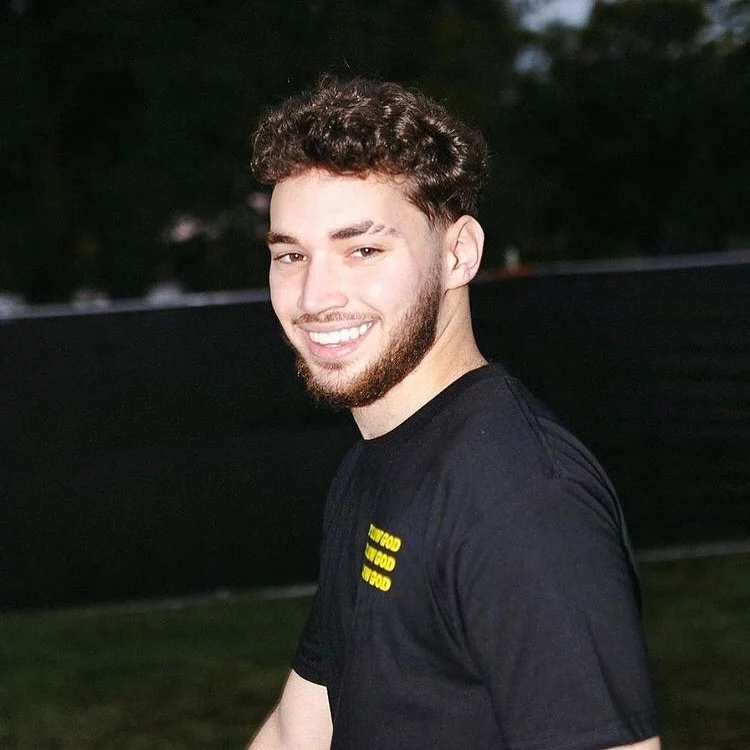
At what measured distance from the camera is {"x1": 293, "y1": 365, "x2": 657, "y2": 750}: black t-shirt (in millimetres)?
1301

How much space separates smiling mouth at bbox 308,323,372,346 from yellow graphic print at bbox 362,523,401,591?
0.83ft

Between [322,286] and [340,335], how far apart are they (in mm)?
69

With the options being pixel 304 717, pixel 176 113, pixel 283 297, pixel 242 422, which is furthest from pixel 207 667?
pixel 176 113

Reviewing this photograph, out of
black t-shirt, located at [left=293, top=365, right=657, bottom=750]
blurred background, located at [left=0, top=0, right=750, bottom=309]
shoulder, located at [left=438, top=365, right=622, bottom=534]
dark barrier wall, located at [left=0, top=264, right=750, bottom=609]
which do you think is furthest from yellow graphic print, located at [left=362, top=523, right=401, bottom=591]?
blurred background, located at [left=0, top=0, right=750, bottom=309]

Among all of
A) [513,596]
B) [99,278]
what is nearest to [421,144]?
[513,596]

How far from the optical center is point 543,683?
1315mm

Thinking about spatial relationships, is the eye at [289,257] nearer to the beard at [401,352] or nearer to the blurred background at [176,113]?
the beard at [401,352]

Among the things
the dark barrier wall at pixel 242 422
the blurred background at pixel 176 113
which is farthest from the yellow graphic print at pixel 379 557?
the blurred background at pixel 176 113

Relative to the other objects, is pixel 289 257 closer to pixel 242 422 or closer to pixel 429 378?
pixel 429 378

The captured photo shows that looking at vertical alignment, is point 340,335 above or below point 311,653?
above

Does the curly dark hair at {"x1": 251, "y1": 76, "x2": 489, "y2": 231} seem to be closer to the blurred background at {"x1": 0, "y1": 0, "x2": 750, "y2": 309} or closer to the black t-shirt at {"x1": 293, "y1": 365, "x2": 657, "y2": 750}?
the black t-shirt at {"x1": 293, "y1": 365, "x2": 657, "y2": 750}

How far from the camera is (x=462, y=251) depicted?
1710 mm

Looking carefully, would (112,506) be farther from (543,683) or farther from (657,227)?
(657,227)

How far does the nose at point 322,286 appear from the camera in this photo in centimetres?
165
